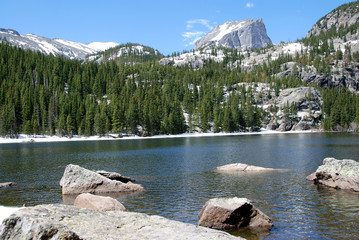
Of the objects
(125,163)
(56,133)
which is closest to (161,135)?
(56,133)

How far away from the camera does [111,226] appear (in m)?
12.6

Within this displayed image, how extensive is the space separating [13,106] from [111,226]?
491ft

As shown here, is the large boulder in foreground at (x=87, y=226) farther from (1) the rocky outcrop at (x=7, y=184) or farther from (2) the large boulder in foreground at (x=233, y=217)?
(1) the rocky outcrop at (x=7, y=184)

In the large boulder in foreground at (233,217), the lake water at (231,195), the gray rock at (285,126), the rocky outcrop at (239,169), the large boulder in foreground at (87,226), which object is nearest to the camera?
the large boulder in foreground at (87,226)

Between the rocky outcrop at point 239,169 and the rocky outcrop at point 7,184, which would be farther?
the rocky outcrop at point 239,169

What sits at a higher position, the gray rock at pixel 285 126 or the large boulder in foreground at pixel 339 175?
the gray rock at pixel 285 126

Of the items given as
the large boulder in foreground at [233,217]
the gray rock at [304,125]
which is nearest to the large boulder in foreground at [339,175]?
the large boulder in foreground at [233,217]

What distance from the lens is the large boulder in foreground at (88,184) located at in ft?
104

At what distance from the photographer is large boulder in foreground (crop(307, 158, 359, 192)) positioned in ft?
104

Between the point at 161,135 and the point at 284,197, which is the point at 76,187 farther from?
the point at 161,135

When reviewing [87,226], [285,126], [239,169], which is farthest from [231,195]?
[285,126]

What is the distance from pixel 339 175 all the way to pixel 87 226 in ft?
103

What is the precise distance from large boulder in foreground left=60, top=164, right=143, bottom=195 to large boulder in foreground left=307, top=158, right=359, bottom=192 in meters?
22.0

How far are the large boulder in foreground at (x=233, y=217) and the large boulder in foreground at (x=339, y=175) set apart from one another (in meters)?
16.7
